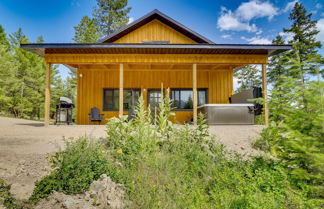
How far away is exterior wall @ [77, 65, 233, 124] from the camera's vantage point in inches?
438

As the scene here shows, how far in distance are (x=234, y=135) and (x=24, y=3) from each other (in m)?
19.5

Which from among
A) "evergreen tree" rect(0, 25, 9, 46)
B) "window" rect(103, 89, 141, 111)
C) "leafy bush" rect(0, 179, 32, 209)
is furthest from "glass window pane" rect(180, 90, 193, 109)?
"evergreen tree" rect(0, 25, 9, 46)

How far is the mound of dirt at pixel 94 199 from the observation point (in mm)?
2078

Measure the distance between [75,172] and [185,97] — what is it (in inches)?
369

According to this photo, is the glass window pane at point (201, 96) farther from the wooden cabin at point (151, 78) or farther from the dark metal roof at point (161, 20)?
the dark metal roof at point (161, 20)

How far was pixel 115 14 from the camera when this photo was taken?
21703 mm

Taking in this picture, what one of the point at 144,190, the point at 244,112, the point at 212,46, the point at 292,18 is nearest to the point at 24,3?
the point at 212,46

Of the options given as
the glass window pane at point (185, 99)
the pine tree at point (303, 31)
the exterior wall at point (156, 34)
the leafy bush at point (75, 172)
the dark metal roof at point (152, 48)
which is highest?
the pine tree at point (303, 31)

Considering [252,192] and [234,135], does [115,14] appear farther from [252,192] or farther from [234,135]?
[252,192]

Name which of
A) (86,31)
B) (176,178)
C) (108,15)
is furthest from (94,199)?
(108,15)

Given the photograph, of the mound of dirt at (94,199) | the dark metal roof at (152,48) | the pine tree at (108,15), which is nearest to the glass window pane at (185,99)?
the dark metal roof at (152,48)

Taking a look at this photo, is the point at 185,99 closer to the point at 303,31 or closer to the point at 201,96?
the point at 201,96

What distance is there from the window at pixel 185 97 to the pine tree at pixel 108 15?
14.3 m

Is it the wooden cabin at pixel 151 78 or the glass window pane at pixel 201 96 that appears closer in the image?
the wooden cabin at pixel 151 78
